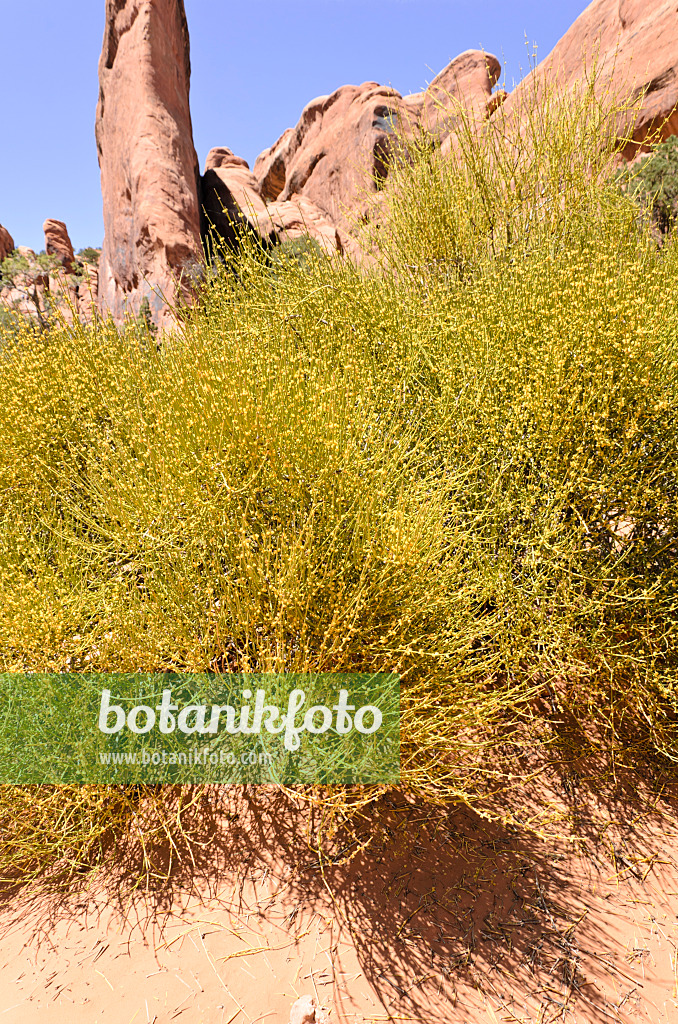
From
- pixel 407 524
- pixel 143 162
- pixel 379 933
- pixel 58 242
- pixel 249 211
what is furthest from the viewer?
pixel 58 242

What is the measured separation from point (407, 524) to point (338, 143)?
19483 millimetres

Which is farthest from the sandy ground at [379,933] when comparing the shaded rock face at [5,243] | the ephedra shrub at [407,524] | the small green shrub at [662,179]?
the shaded rock face at [5,243]

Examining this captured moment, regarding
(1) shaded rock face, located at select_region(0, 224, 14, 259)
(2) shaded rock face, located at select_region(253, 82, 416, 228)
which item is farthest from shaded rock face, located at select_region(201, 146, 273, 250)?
(1) shaded rock face, located at select_region(0, 224, 14, 259)

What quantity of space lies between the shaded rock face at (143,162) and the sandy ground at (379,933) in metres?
11.5

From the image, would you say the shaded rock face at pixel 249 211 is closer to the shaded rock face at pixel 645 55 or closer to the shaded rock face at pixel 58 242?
the shaded rock face at pixel 645 55

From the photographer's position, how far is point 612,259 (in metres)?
3.19

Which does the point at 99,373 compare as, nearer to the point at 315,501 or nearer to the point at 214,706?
the point at 315,501

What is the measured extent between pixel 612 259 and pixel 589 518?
1.54m

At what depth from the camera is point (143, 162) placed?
12.8 metres

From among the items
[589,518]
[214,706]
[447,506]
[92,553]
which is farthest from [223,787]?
[589,518]

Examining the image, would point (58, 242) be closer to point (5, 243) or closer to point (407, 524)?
point (5, 243)

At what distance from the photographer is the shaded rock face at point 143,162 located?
41.0 feet

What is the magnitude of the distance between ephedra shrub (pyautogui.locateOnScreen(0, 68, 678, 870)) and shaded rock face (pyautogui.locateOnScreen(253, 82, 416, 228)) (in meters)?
13.9

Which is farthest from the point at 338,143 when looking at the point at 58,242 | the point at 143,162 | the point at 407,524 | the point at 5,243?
the point at 58,242
